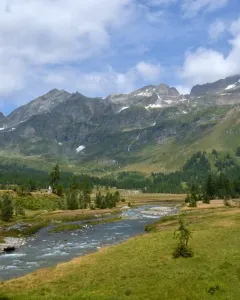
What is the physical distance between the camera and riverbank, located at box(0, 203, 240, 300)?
132 feet

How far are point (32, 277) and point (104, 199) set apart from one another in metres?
137

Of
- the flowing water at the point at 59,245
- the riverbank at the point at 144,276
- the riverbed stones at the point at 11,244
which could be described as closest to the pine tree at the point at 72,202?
the flowing water at the point at 59,245

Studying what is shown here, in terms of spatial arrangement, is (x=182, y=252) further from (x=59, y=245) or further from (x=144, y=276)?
(x=59, y=245)

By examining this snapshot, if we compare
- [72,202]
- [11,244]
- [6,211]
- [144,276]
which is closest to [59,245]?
[11,244]

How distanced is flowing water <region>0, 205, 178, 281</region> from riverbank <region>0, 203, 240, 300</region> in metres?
8.51

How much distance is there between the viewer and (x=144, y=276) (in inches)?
1871

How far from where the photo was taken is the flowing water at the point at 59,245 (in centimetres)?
6638

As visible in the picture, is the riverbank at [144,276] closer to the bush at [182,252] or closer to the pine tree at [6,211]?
the bush at [182,252]

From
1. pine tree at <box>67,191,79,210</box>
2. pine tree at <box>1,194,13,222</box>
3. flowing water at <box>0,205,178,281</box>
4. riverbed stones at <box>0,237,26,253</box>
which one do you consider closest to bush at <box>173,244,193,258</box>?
flowing water at <box>0,205,178,281</box>

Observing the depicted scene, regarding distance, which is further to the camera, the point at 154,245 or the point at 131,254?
the point at 154,245

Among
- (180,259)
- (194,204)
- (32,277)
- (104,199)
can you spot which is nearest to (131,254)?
(180,259)

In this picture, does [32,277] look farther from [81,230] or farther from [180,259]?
[81,230]

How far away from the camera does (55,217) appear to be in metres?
138

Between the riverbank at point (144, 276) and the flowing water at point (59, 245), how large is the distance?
335 inches
